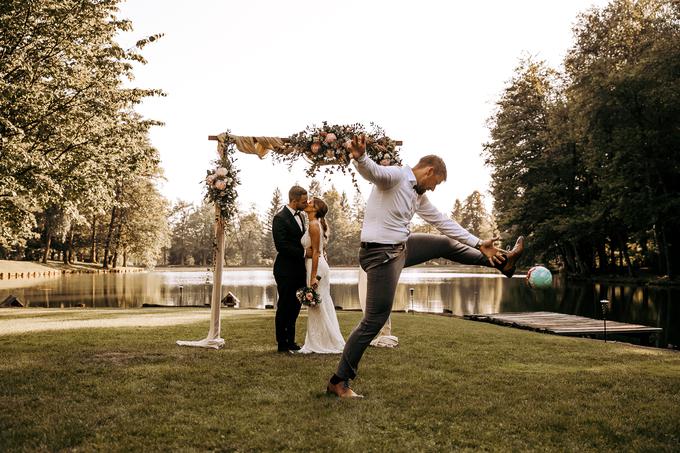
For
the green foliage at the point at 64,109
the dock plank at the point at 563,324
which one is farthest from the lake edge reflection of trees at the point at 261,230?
the dock plank at the point at 563,324

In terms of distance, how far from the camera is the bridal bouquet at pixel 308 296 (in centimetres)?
831

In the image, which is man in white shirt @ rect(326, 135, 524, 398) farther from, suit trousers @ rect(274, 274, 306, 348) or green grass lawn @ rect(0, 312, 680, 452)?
suit trousers @ rect(274, 274, 306, 348)

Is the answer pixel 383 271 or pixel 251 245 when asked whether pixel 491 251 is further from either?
pixel 251 245

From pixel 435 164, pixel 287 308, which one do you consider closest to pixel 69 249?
pixel 287 308

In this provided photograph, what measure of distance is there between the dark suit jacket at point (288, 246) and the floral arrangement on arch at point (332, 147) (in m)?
0.93

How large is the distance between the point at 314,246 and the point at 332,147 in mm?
1941

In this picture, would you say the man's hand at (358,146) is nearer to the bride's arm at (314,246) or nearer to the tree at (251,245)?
the bride's arm at (314,246)

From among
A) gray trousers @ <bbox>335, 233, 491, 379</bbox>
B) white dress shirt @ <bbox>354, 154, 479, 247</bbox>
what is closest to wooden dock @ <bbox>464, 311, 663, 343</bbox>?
gray trousers @ <bbox>335, 233, 491, 379</bbox>

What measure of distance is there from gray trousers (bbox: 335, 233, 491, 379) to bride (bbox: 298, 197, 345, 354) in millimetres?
3064

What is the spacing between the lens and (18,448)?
3914 millimetres

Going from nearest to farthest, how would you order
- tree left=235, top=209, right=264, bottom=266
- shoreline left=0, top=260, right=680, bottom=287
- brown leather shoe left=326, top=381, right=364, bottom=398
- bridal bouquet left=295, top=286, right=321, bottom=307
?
brown leather shoe left=326, top=381, right=364, bottom=398 → bridal bouquet left=295, top=286, right=321, bottom=307 → shoreline left=0, top=260, right=680, bottom=287 → tree left=235, top=209, right=264, bottom=266

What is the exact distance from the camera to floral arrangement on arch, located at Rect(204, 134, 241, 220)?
369 inches

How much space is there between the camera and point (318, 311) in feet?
28.1

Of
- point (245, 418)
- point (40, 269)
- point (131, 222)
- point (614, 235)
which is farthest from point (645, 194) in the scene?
point (40, 269)
